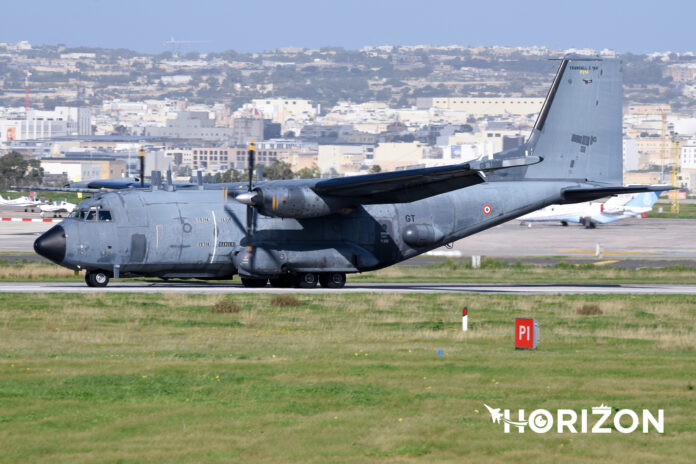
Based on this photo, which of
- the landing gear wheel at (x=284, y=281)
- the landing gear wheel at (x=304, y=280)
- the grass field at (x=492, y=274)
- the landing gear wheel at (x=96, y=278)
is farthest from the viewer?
the grass field at (x=492, y=274)

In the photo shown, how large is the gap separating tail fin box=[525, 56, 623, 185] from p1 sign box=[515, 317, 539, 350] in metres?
18.5

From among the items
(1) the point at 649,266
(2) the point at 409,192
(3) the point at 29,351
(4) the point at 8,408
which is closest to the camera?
(4) the point at 8,408

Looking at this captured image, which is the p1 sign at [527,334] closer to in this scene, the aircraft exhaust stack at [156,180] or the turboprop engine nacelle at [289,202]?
the turboprop engine nacelle at [289,202]

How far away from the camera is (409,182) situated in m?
39.6

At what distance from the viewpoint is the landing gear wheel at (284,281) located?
4291 centimetres

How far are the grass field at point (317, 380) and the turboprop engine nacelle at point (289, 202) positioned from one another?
3.68 metres

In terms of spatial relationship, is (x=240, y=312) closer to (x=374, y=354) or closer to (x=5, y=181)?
(x=374, y=354)

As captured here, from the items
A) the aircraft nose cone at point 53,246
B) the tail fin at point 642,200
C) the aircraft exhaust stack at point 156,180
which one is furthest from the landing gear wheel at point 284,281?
the tail fin at point 642,200

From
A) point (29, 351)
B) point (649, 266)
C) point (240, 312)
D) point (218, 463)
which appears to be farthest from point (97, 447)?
point (649, 266)

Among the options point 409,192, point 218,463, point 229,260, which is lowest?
point 218,463

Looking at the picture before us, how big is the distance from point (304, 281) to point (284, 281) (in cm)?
88

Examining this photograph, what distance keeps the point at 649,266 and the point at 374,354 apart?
142 ft

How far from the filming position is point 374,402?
67.6ft

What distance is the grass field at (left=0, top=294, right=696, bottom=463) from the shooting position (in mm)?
17375
